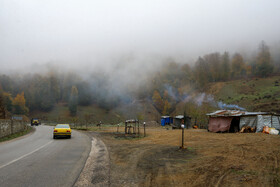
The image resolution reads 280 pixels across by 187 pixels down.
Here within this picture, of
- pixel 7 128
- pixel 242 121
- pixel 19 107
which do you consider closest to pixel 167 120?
pixel 242 121

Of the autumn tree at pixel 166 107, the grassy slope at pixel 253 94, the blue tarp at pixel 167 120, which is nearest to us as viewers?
the blue tarp at pixel 167 120

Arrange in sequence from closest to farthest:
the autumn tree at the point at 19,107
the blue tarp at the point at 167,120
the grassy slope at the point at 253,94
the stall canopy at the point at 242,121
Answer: the stall canopy at the point at 242,121, the blue tarp at the point at 167,120, the grassy slope at the point at 253,94, the autumn tree at the point at 19,107

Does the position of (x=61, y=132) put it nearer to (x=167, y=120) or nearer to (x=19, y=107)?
(x=167, y=120)

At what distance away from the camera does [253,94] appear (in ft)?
251

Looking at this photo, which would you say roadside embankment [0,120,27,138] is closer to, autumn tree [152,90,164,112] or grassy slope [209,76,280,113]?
grassy slope [209,76,280,113]

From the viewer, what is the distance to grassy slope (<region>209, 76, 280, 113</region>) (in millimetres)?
59756

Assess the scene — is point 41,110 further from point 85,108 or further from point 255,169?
point 255,169

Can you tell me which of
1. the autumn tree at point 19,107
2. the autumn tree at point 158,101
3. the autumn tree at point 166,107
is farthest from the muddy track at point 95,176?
the autumn tree at point 19,107

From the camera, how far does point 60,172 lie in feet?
19.2

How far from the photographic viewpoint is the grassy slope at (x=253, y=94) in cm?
5976

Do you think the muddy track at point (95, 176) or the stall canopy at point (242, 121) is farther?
the stall canopy at point (242, 121)

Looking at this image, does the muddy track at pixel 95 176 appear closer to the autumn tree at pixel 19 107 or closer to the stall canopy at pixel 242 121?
the stall canopy at pixel 242 121

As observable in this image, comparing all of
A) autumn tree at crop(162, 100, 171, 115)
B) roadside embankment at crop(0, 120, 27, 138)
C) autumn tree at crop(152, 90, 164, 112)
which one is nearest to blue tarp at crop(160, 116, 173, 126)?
roadside embankment at crop(0, 120, 27, 138)

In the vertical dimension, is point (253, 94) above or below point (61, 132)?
above
